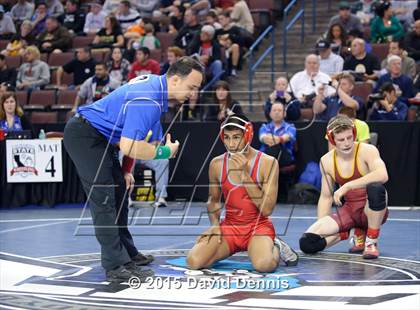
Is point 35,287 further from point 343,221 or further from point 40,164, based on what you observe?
point 40,164

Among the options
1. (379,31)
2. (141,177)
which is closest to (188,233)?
(141,177)

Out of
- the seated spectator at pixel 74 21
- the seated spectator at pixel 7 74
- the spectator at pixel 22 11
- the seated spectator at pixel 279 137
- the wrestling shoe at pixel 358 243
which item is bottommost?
the wrestling shoe at pixel 358 243

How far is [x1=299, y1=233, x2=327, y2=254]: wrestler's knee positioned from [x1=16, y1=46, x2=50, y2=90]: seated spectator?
32.9 feet

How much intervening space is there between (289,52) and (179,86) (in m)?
10.4

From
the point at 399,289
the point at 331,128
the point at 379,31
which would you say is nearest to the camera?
the point at 399,289

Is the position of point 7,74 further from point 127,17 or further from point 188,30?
point 188,30

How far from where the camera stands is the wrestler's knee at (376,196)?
8.29m

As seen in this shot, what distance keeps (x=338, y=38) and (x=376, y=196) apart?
25.6 ft

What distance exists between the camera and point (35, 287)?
6.99 m

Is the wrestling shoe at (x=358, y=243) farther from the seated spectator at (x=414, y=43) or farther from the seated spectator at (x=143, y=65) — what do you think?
the seated spectator at (x=143, y=65)

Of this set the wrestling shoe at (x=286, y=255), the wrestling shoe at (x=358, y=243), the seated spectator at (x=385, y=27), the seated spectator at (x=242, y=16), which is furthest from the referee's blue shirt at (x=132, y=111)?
the seated spectator at (x=242, y=16)

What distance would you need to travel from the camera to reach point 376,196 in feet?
27.2

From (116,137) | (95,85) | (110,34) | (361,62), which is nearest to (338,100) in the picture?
(361,62)

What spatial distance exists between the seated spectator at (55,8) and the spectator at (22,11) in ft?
1.84
